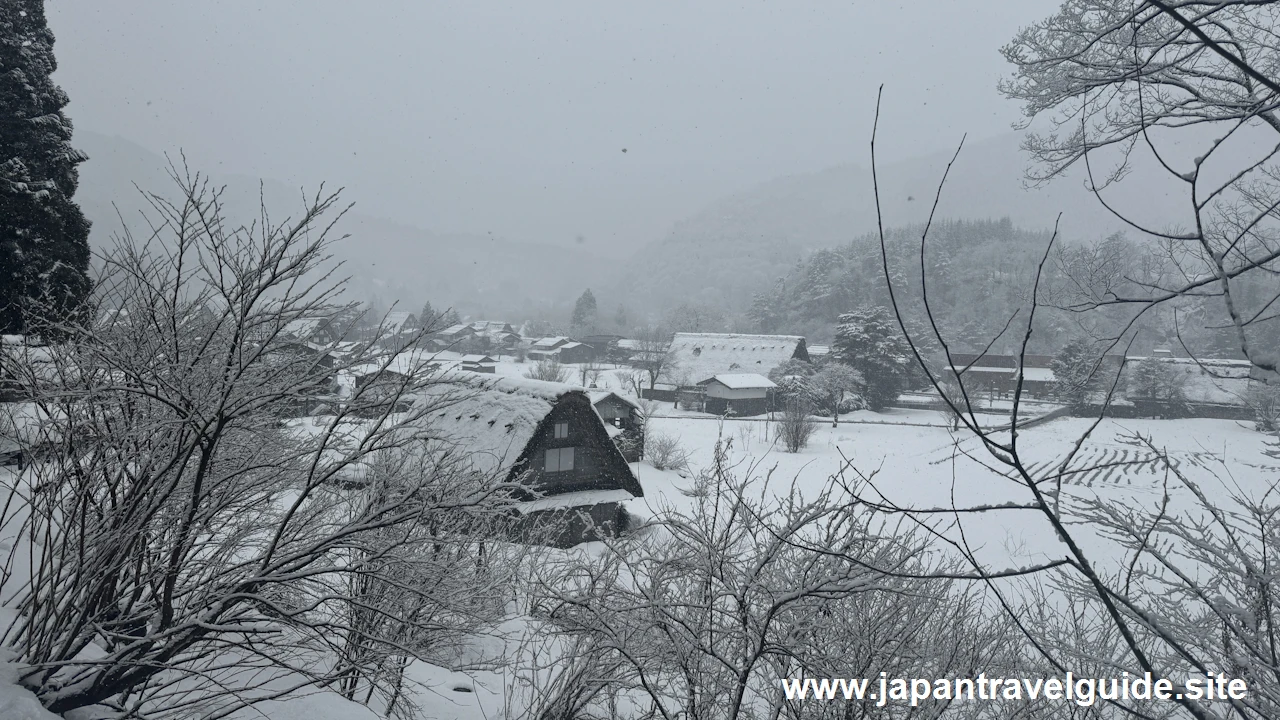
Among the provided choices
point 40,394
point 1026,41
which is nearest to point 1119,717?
point 1026,41

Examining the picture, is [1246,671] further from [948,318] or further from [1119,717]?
[948,318]

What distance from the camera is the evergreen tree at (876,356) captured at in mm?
43250

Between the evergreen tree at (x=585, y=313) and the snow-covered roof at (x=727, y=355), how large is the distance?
33023mm

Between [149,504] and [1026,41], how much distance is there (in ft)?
23.0

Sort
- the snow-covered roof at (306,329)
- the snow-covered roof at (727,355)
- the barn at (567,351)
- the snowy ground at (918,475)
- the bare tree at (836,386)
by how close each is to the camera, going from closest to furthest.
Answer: the snow-covered roof at (306,329), the snowy ground at (918,475), the bare tree at (836,386), the snow-covered roof at (727,355), the barn at (567,351)

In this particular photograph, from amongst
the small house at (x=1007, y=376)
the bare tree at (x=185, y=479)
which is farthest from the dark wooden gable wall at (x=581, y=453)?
the small house at (x=1007, y=376)

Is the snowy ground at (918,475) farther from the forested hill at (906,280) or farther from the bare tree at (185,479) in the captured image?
the forested hill at (906,280)

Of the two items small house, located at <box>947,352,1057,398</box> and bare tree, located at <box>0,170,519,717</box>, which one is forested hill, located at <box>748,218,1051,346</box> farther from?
bare tree, located at <box>0,170,519,717</box>

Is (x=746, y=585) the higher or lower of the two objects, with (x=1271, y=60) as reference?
lower

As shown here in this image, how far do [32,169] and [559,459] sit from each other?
38.7 ft

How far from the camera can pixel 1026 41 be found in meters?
4.58

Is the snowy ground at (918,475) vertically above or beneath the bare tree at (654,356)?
beneath

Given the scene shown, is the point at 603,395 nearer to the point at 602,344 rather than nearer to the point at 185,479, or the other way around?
the point at 185,479

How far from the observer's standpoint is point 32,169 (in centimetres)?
1090
